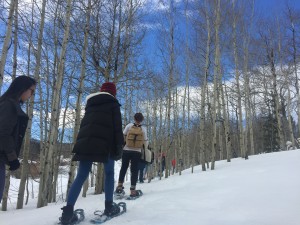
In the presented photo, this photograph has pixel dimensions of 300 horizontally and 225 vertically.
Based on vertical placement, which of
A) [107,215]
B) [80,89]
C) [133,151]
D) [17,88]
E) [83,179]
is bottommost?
[107,215]

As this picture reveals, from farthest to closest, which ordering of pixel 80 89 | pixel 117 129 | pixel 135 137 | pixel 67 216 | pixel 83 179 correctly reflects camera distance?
pixel 80 89
pixel 135 137
pixel 117 129
pixel 83 179
pixel 67 216

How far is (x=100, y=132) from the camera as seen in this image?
3.77m

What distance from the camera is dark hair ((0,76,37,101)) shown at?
123 inches

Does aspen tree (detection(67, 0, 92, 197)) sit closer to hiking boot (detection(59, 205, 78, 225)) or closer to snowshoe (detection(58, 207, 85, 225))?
snowshoe (detection(58, 207, 85, 225))

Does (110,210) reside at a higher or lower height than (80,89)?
lower

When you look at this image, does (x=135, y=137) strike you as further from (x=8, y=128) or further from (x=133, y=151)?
(x=8, y=128)

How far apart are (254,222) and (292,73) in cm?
2096

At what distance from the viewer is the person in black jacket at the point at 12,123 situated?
290 cm

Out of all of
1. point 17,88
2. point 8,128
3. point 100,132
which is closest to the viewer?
point 8,128

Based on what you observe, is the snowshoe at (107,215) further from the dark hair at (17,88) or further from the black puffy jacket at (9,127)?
the dark hair at (17,88)

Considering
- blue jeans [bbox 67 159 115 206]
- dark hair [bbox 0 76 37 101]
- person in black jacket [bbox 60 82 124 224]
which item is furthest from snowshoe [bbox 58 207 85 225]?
dark hair [bbox 0 76 37 101]

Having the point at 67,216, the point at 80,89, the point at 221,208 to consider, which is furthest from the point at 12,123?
the point at 80,89

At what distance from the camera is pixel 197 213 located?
3.79 m

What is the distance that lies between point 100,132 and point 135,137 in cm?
252
